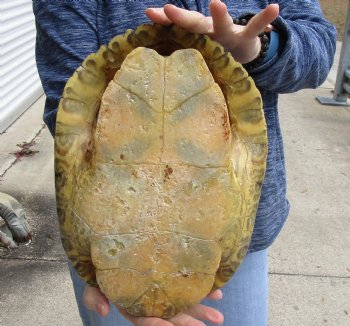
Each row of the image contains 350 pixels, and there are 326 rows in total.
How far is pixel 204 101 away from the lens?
88 cm

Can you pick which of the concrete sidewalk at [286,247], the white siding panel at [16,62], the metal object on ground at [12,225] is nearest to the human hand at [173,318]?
the concrete sidewalk at [286,247]

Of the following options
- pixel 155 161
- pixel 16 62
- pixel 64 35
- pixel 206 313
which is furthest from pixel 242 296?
pixel 16 62

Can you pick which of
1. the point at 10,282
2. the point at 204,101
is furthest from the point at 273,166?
the point at 10,282

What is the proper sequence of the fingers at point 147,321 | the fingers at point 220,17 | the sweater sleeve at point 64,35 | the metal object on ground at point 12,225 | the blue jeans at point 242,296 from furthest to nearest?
the metal object on ground at point 12,225 → the blue jeans at point 242,296 → the sweater sleeve at point 64,35 → the fingers at point 147,321 → the fingers at point 220,17

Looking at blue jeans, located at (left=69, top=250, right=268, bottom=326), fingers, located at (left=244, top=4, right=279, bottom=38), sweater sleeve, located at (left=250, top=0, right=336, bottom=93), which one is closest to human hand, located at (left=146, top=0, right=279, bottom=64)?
fingers, located at (left=244, top=4, right=279, bottom=38)

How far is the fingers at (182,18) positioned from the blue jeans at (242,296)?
70cm

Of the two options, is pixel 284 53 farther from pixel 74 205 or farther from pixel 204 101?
pixel 74 205

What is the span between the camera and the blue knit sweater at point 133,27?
3.46 ft

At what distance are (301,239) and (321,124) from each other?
7.13ft

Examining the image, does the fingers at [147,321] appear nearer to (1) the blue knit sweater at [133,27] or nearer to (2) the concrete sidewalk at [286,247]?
(1) the blue knit sweater at [133,27]

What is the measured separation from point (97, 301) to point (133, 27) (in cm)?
56

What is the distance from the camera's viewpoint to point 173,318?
0.93m

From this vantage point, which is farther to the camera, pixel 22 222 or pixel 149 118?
pixel 22 222

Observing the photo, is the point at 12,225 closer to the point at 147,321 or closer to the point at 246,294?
the point at 246,294
